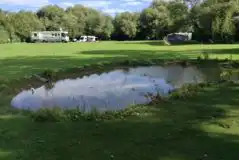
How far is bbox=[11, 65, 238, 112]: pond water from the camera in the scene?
12625mm

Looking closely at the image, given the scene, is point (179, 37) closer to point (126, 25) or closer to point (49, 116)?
point (126, 25)

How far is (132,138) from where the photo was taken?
7395mm

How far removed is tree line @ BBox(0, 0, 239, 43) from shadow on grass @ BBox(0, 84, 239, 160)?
50304mm

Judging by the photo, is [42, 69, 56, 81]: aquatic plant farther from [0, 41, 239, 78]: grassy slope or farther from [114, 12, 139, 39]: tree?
[114, 12, 139, 39]: tree

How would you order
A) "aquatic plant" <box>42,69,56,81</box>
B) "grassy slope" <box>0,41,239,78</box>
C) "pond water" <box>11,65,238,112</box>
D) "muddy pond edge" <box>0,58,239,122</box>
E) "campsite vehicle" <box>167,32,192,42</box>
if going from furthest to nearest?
"campsite vehicle" <box>167,32,192,42</box> → "grassy slope" <box>0,41,239,78</box> → "aquatic plant" <box>42,69,56,81</box> → "pond water" <box>11,65,238,112</box> → "muddy pond edge" <box>0,58,239,122</box>

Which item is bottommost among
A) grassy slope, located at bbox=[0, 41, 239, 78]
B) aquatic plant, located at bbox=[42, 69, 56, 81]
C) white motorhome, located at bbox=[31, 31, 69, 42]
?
white motorhome, located at bbox=[31, 31, 69, 42]

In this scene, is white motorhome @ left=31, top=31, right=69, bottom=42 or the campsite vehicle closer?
the campsite vehicle

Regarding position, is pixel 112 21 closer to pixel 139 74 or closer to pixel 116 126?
pixel 139 74

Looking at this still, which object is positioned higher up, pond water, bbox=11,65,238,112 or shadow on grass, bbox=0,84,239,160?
shadow on grass, bbox=0,84,239,160

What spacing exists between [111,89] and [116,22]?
274 feet

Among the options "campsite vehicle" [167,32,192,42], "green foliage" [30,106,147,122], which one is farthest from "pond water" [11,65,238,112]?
"campsite vehicle" [167,32,192,42]

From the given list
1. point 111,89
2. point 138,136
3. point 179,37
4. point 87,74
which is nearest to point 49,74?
point 87,74

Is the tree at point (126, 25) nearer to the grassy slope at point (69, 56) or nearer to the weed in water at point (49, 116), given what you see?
the grassy slope at point (69, 56)

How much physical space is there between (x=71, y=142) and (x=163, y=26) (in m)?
81.6
